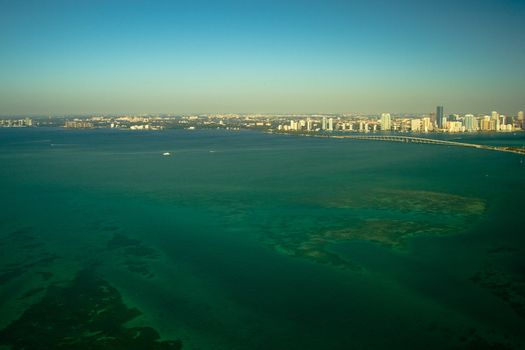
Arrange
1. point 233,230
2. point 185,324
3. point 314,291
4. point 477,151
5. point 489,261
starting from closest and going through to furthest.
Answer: point 185,324 < point 314,291 < point 489,261 < point 233,230 < point 477,151

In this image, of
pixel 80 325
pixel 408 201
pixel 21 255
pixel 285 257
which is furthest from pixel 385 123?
pixel 80 325

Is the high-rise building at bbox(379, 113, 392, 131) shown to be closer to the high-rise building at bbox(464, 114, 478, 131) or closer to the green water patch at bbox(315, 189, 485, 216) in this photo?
the high-rise building at bbox(464, 114, 478, 131)

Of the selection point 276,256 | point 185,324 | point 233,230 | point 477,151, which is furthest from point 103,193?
point 477,151

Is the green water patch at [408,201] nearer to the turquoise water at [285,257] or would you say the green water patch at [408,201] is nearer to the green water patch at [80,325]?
the turquoise water at [285,257]

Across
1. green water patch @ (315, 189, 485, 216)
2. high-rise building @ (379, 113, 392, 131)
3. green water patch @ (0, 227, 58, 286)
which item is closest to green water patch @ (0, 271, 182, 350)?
green water patch @ (0, 227, 58, 286)

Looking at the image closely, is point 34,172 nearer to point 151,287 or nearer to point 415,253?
point 151,287
